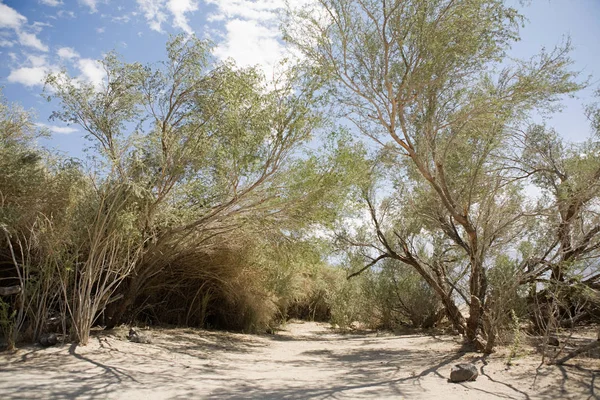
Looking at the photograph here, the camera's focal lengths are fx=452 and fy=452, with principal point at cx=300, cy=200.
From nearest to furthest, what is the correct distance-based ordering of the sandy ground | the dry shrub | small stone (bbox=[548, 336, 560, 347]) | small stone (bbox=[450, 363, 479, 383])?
1. the sandy ground
2. small stone (bbox=[450, 363, 479, 383])
3. small stone (bbox=[548, 336, 560, 347])
4. the dry shrub

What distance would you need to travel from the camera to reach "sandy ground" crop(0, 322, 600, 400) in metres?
4.82

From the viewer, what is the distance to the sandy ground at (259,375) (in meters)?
4.82

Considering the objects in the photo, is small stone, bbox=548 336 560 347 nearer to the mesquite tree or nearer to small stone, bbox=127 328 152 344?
the mesquite tree

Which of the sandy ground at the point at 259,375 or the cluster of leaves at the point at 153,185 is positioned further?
the cluster of leaves at the point at 153,185

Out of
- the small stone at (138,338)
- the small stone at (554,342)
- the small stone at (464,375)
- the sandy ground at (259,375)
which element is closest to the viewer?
the sandy ground at (259,375)

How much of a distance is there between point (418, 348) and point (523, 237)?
3.68 metres

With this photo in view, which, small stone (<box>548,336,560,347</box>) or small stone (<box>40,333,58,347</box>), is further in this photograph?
small stone (<box>548,336,560,347</box>)

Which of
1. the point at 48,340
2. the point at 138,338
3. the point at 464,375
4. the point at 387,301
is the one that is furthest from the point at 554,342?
the point at 387,301

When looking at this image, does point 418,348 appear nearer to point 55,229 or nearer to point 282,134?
point 282,134

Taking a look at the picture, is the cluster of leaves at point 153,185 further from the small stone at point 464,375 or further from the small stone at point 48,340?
the small stone at point 464,375

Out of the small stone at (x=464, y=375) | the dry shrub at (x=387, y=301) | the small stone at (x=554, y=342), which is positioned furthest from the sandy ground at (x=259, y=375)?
the dry shrub at (x=387, y=301)

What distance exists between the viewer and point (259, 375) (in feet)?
20.4

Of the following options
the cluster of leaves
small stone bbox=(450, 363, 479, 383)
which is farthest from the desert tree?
small stone bbox=(450, 363, 479, 383)

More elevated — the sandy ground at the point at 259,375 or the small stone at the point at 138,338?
the small stone at the point at 138,338
